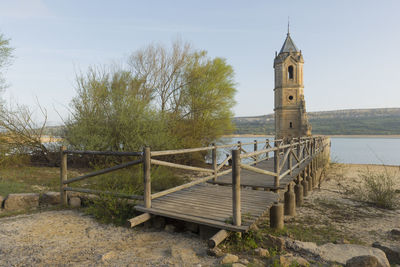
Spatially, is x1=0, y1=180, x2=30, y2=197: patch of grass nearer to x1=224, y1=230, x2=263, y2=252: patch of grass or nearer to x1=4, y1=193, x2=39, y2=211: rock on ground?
x1=4, y1=193, x2=39, y2=211: rock on ground

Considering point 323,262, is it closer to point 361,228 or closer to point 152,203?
point 152,203

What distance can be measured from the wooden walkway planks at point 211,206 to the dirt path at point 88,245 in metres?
0.41

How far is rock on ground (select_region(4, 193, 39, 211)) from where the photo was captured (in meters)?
6.25

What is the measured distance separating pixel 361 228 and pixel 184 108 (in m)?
15.2

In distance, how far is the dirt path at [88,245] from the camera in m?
3.70

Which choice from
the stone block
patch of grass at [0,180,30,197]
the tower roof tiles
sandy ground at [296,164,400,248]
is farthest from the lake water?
the tower roof tiles

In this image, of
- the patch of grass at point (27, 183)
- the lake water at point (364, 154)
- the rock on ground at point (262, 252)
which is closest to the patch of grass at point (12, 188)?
the patch of grass at point (27, 183)

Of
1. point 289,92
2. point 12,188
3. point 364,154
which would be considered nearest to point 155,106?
point 12,188

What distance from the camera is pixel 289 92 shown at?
118 ft

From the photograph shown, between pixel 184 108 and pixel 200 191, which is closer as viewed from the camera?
pixel 200 191

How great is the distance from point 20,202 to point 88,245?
341 cm

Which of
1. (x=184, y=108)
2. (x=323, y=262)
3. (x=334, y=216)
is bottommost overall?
(x=334, y=216)

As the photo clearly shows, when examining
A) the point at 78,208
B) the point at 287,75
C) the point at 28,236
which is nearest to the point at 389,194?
the point at 78,208

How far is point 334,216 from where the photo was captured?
332 inches
